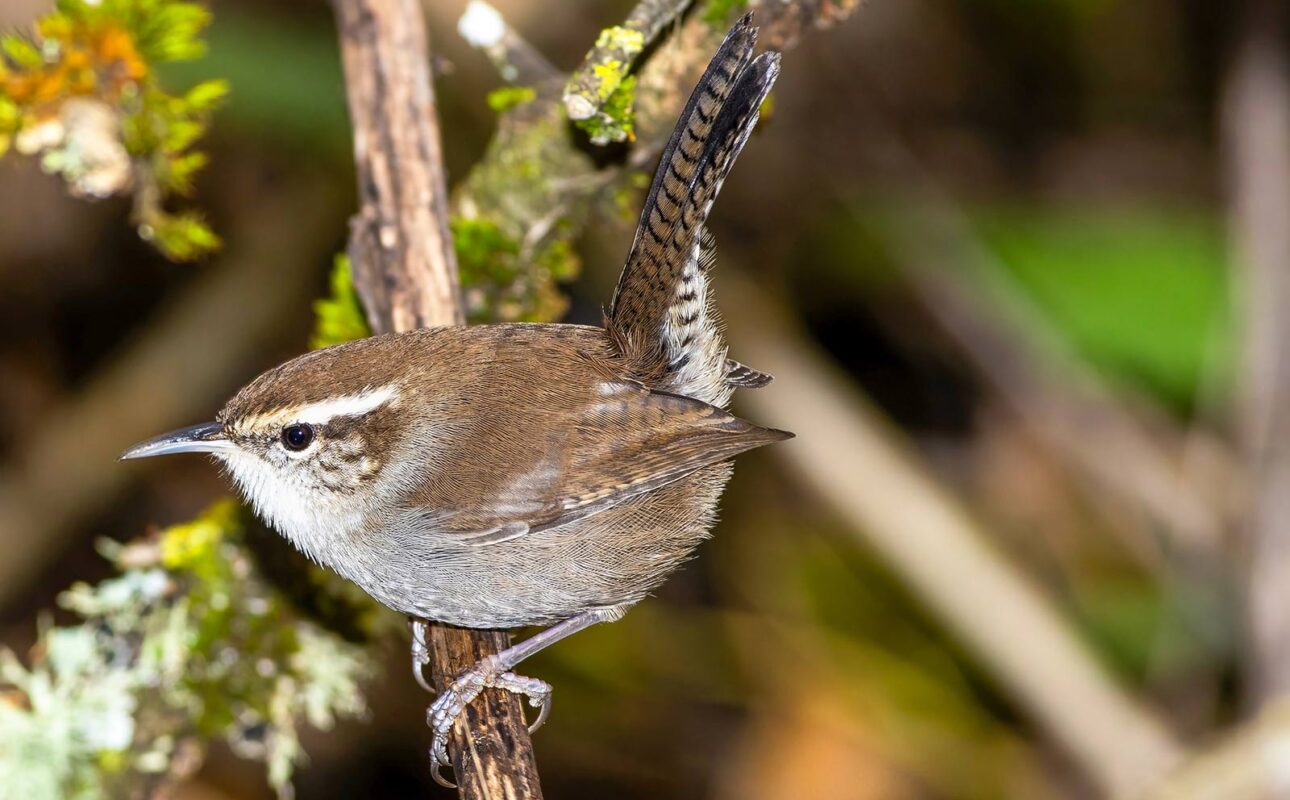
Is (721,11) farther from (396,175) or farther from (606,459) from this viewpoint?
(606,459)

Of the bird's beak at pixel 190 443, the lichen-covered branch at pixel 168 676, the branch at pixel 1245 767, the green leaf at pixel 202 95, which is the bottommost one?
the lichen-covered branch at pixel 168 676

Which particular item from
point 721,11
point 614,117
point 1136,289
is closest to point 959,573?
point 1136,289

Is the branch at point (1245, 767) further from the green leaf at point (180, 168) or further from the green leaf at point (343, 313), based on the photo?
the green leaf at point (180, 168)

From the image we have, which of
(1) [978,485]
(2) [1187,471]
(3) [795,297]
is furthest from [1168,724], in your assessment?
(3) [795,297]

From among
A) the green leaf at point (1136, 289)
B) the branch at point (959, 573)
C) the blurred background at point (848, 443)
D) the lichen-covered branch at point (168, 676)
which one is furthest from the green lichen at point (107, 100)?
the green leaf at point (1136, 289)

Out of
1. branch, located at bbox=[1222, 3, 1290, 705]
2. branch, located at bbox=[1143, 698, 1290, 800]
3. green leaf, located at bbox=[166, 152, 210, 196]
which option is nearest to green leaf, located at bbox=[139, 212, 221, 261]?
green leaf, located at bbox=[166, 152, 210, 196]

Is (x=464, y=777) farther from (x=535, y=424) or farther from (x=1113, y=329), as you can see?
(x=1113, y=329)
